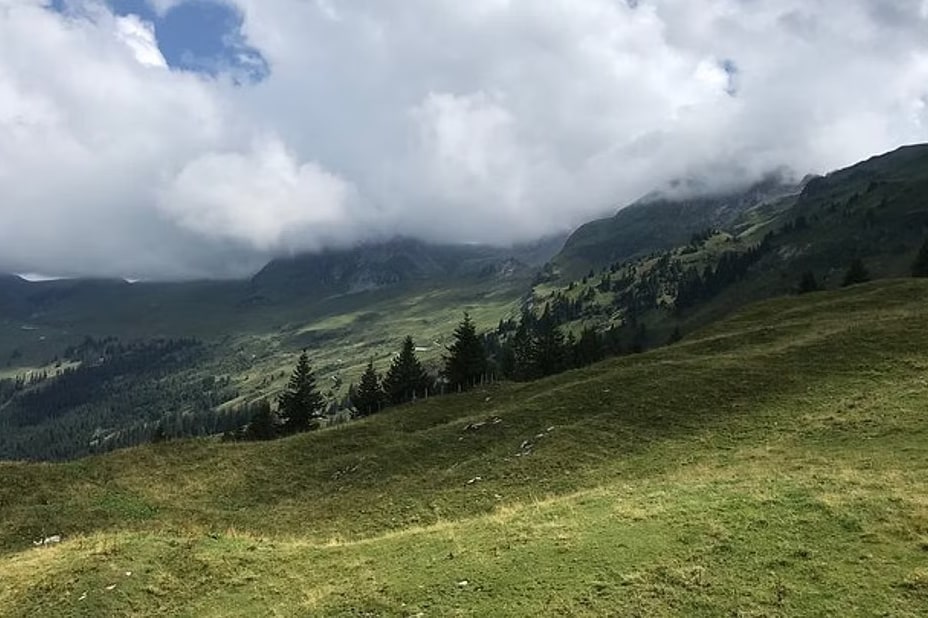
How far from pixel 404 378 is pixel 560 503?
2938 inches

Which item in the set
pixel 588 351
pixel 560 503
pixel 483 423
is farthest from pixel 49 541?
pixel 588 351

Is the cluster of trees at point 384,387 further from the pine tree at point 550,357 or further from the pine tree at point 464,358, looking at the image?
the pine tree at point 550,357

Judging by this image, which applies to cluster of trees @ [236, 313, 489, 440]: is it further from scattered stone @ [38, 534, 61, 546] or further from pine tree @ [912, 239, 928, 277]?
pine tree @ [912, 239, 928, 277]

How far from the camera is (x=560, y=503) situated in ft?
107

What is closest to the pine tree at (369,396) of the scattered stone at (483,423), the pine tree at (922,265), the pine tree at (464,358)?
the pine tree at (464,358)

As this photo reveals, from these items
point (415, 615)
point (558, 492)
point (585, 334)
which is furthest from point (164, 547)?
point (585, 334)

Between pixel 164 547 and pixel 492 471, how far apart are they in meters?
22.0

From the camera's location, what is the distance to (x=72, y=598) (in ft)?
88.2

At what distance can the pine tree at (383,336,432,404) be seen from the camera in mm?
106000

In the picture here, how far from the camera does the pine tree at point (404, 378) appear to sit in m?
106

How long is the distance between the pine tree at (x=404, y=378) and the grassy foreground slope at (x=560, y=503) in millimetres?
30683

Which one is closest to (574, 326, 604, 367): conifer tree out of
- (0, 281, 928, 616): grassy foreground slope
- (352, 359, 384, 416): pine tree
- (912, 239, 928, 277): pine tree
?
(352, 359, 384, 416): pine tree

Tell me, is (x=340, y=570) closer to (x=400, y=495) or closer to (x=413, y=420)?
(x=400, y=495)

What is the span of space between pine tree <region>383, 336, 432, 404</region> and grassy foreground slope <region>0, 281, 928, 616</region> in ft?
101
